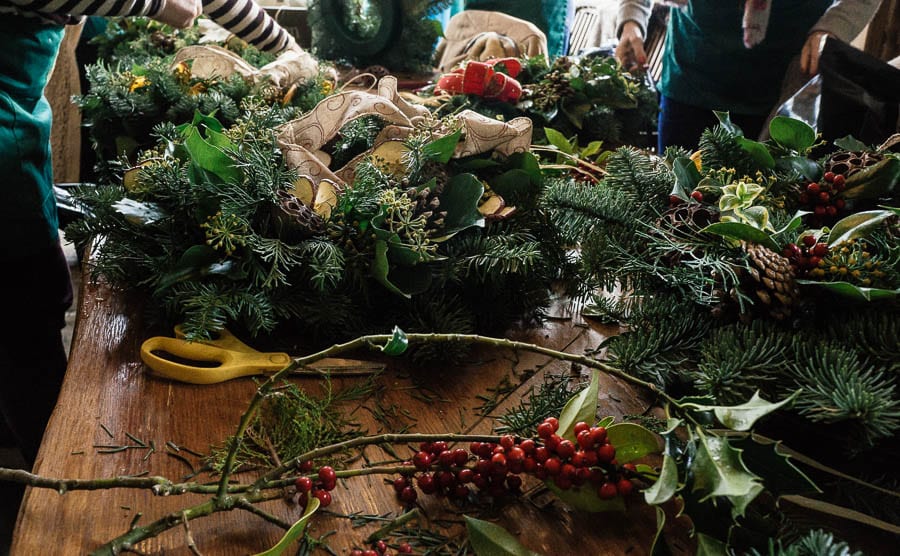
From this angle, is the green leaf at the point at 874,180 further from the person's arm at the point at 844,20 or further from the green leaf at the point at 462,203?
the person's arm at the point at 844,20

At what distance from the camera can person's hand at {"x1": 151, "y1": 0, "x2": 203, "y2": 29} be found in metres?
1.17

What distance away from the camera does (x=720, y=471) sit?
37 cm

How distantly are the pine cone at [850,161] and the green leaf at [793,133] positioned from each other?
0.10 ft

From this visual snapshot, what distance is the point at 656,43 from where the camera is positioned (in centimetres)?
351

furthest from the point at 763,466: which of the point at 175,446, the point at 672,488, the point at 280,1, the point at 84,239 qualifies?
the point at 280,1

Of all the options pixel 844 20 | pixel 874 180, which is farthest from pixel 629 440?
pixel 844 20

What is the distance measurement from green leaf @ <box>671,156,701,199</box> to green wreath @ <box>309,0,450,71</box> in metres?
1.30

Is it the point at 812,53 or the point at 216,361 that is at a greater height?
the point at 812,53

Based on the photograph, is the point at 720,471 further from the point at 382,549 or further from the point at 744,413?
the point at 382,549

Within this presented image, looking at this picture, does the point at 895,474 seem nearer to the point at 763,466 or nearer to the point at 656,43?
the point at 763,466

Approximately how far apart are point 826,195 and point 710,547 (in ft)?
1.43

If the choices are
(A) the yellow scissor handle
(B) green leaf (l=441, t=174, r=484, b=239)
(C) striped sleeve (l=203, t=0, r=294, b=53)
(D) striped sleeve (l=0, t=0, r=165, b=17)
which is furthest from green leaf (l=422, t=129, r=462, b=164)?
(C) striped sleeve (l=203, t=0, r=294, b=53)

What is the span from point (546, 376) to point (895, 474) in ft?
0.86

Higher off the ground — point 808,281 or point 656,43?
point 808,281
